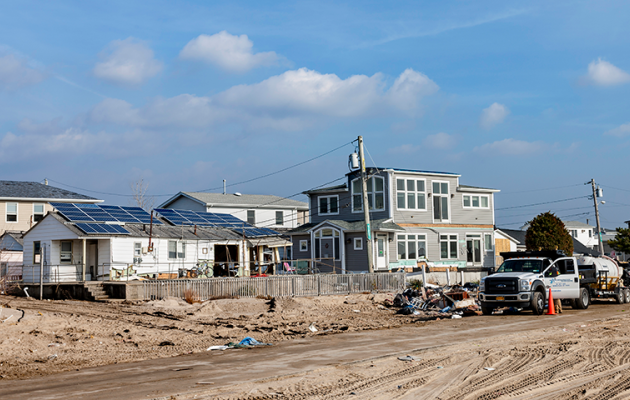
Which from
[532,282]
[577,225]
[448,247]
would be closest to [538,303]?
[532,282]

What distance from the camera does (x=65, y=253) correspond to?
3180 centimetres

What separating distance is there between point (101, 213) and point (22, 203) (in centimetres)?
1551

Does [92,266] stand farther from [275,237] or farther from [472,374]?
[472,374]

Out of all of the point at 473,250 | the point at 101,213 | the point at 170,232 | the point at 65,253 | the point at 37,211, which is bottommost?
the point at 473,250

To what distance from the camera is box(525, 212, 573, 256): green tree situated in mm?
42375

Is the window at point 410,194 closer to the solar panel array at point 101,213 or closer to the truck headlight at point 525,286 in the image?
the solar panel array at point 101,213

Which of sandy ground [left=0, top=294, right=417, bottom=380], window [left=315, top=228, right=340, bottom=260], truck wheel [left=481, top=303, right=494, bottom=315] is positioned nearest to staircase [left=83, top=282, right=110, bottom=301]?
sandy ground [left=0, top=294, right=417, bottom=380]

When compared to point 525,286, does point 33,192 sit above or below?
above

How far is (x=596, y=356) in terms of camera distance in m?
12.1

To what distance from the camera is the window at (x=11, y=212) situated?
45312 millimetres

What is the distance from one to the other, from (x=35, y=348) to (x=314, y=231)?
27.9 metres

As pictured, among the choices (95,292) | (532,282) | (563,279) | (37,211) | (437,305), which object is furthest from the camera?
(37,211)

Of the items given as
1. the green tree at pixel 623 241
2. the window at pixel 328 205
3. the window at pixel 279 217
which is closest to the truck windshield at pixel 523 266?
the window at pixel 328 205

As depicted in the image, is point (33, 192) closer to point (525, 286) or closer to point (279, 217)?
point (279, 217)
